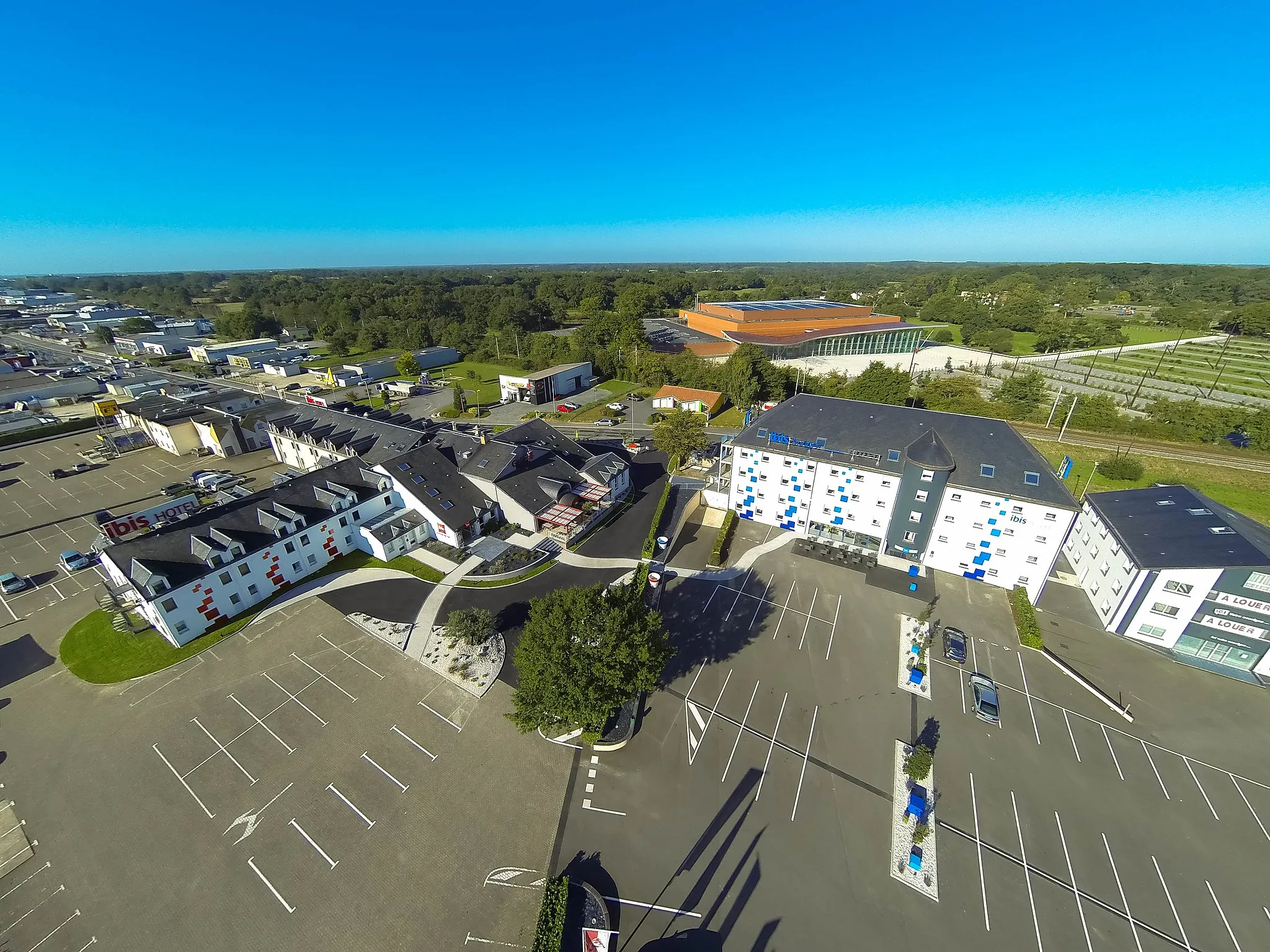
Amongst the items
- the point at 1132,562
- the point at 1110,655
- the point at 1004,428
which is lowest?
the point at 1110,655

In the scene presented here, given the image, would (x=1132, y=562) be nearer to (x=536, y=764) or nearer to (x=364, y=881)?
(x=536, y=764)

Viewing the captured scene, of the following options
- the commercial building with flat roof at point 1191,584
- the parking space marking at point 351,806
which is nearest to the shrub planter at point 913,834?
the commercial building with flat roof at point 1191,584

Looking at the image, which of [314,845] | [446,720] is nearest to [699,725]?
[446,720]

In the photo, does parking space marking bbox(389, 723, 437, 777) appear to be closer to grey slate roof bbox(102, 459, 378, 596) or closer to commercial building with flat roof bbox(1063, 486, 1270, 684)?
grey slate roof bbox(102, 459, 378, 596)

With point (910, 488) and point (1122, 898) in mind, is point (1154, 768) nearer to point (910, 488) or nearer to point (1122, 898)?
point (1122, 898)

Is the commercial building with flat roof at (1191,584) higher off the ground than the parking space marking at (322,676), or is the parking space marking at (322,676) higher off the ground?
the commercial building with flat roof at (1191,584)

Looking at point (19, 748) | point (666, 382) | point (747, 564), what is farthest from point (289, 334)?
point (747, 564)

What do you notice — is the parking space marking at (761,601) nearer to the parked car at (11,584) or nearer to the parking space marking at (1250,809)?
the parking space marking at (1250,809)
